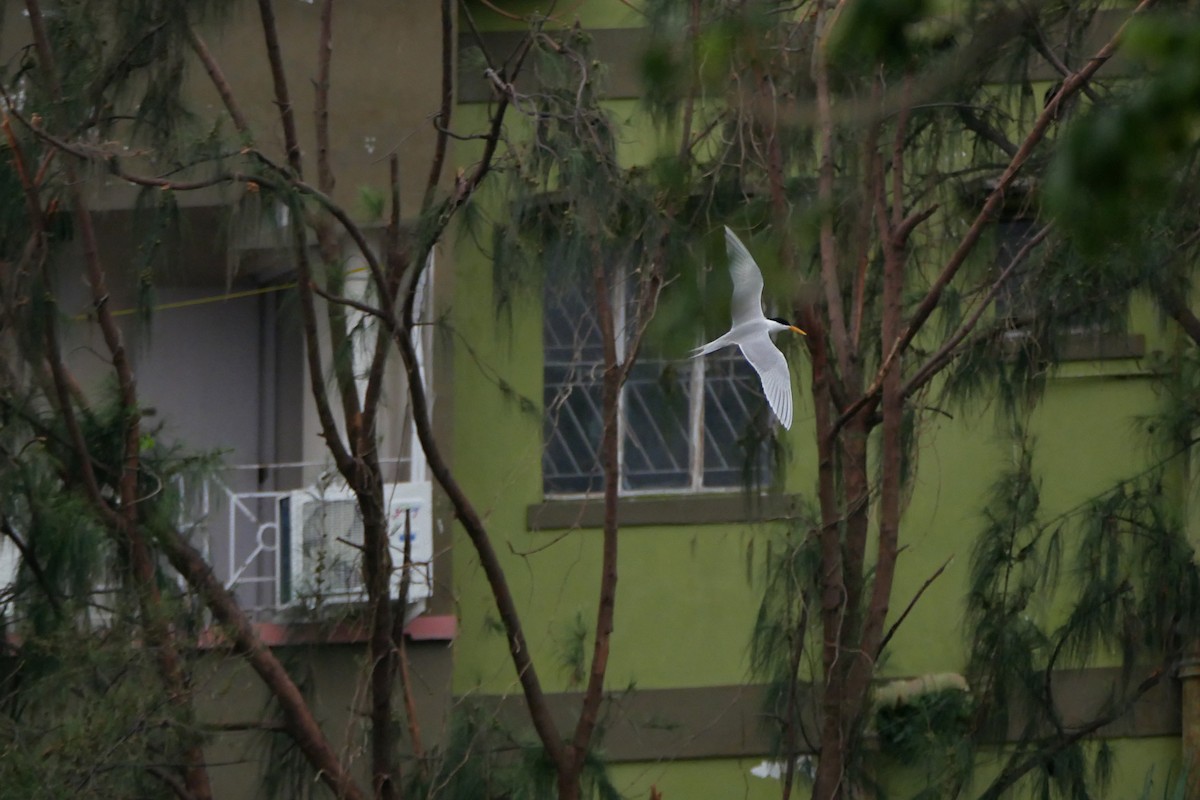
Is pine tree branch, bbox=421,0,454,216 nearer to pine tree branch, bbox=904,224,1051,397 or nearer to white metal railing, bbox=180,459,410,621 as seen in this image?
white metal railing, bbox=180,459,410,621

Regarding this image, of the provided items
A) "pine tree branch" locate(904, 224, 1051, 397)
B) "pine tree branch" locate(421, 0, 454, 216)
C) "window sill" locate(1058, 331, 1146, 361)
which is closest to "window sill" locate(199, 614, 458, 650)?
"pine tree branch" locate(421, 0, 454, 216)

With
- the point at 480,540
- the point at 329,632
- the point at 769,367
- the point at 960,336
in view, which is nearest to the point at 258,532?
the point at 329,632

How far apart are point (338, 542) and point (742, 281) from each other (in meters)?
2.33

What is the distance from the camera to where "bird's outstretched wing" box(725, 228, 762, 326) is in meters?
5.50

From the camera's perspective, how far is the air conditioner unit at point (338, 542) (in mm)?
6973

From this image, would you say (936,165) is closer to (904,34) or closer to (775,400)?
(775,400)

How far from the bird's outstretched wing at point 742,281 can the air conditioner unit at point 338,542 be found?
71.0 inches

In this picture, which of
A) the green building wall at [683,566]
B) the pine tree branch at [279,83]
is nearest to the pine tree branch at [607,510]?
the pine tree branch at [279,83]

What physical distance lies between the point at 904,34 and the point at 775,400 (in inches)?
92.2

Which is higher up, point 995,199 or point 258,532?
point 995,199

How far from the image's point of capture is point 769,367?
568cm

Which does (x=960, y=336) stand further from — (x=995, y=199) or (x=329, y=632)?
(x=329, y=632)

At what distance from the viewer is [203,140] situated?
19.8 feet

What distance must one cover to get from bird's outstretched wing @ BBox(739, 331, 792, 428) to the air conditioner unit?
1725 millimetres
